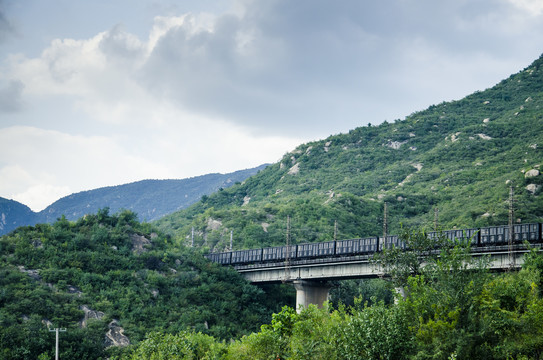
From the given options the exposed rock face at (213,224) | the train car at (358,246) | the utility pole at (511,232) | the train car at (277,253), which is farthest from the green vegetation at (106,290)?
the utility pole at (511,232)

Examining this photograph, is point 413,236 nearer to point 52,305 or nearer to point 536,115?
point 52,305

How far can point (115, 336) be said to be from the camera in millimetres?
67562

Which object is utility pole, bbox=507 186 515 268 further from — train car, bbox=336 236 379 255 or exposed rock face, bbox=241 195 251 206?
exposed rock face, bbox=241 195 251 206

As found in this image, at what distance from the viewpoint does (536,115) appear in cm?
14325

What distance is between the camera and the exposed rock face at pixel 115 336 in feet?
218

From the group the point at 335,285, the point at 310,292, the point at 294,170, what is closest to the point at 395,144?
the point at 294,170

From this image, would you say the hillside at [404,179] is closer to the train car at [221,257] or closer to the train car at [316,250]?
the train car at [221,257]

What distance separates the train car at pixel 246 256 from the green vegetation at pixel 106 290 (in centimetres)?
296

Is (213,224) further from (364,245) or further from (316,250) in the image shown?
(364,245)

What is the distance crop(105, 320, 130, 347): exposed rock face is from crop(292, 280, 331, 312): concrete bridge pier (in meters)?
22.0

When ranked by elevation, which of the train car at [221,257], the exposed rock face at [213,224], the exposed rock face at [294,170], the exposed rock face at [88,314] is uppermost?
the exposed rock face at [294,170]

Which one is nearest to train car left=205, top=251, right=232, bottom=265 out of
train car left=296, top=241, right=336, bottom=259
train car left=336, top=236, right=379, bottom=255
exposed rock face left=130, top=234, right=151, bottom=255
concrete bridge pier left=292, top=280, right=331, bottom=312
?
exposed rock face left=130, top=234, right=151, bottom=255

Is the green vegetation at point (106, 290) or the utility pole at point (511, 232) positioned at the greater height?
the utility pole at point (511, 232)

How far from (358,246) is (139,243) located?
3305 centimetres
